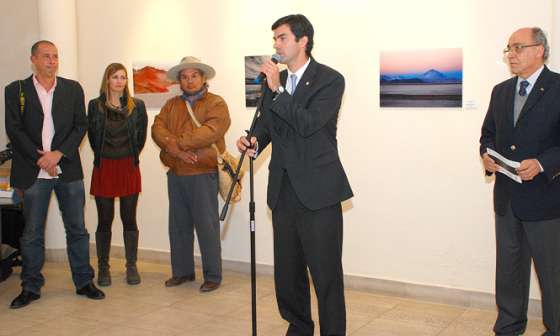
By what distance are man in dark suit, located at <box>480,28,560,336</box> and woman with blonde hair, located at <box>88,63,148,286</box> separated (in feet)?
9.69

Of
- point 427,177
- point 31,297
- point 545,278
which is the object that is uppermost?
point 427,177

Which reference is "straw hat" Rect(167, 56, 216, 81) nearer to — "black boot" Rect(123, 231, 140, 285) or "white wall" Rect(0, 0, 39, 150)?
"black boot" Rect(123, 231, 140, 285)

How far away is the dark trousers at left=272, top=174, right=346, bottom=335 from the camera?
12.2 feet

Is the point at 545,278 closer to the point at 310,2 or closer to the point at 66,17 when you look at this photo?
the point at 310,2

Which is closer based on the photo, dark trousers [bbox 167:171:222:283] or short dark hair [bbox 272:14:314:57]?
short dark hair [bbox 272:14:314:57]

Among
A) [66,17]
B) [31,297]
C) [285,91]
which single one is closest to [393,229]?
[285,91]

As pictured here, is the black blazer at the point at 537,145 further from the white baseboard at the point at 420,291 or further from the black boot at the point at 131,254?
the black boot at the point at 131,254

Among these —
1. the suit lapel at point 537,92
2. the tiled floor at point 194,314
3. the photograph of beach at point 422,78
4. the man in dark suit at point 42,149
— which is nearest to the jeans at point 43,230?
the man in dark suit at point 42,149

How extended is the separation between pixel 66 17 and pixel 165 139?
2015mm

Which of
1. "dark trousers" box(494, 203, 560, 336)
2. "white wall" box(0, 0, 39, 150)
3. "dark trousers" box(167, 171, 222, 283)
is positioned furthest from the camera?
"white wall" box(0, 0, 39, 150)

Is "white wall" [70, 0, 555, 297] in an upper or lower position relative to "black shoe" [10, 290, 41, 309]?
upper

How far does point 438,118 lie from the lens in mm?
5023

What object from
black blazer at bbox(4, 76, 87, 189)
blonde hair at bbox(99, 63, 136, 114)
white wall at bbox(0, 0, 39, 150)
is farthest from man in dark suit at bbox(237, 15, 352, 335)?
white wall at bbox(0, 0, 39, 150)

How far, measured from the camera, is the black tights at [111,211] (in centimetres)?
570
